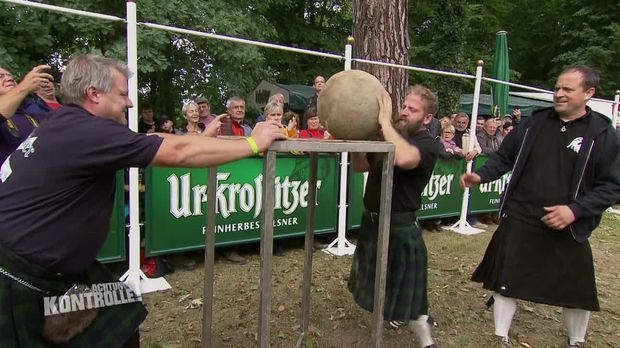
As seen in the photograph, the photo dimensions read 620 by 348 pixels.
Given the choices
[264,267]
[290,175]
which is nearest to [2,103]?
[264,267]

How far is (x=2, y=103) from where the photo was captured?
2.82 m

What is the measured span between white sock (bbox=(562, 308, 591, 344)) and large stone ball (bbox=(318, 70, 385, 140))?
2166 millimetres

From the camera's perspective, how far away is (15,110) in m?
2.89

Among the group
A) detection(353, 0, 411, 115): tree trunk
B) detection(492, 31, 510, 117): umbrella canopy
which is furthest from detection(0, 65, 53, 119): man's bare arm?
detection(492, 31, 510, 117): umbrella canopy

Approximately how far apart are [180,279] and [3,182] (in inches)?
110

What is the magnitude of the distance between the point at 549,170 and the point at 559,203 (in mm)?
231

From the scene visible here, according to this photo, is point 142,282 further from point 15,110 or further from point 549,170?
point 549,170

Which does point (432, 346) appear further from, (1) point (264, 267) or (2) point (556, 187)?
(1) point (264, 267)

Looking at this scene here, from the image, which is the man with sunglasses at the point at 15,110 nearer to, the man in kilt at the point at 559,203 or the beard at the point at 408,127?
the beard at the point at 408,127

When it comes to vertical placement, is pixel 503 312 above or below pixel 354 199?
below

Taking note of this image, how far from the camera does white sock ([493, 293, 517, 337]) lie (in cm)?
338

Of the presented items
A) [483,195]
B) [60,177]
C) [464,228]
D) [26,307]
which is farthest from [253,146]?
[483,195]

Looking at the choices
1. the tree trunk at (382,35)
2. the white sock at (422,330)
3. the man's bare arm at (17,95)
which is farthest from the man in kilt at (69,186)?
the tree trunk at (382,35)

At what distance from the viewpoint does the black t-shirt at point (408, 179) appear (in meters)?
2.98
